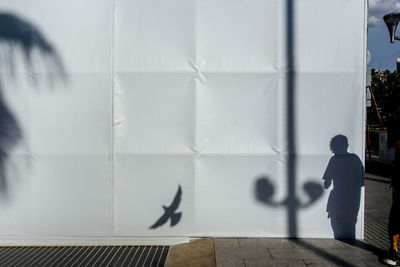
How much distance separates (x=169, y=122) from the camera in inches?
201

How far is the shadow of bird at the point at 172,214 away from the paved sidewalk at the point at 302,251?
721mm

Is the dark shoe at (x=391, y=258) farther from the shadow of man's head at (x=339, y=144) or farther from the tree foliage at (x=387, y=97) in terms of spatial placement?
the tree foliage at (x=387, y=97)

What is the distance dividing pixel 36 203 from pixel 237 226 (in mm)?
3316

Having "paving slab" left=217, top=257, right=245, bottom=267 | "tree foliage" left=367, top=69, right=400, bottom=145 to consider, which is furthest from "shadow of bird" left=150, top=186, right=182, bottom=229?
"tree foliage" left=367, top=69, right=400, bottom=145

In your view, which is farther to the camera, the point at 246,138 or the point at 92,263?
the point at 246,138

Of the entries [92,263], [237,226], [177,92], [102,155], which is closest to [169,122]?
[177,92]

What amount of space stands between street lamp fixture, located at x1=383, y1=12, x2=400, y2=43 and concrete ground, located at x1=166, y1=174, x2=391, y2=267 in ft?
27.4

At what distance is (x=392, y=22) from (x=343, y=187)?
8.72m

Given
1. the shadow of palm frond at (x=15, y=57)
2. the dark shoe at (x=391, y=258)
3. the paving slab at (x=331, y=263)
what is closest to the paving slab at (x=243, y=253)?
the paving slab at (x=331, y=263)

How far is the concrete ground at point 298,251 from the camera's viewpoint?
4.28m

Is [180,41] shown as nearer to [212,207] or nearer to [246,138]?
[246,138]

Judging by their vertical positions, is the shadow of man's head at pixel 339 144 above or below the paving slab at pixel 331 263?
above

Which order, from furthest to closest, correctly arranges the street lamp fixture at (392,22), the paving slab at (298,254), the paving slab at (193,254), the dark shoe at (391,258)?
the street lamp fixture at (392,22) < the paving slab at (298,254) < the paving slab at (193,254) < the dark shoe at (391,258)

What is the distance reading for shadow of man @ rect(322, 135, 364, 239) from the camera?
16.8 feet
